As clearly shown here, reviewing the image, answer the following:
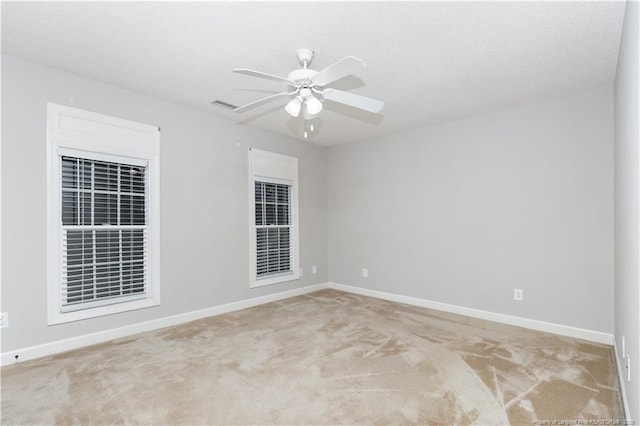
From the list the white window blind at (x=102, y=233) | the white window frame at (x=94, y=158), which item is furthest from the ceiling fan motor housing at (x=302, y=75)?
the white window blind at (x=102, y=233)

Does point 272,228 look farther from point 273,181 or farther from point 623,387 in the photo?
point 623,387

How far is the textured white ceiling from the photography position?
225 centimetres

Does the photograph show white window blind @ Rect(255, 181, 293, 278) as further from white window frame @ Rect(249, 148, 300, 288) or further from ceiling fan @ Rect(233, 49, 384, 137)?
ceiling fan @ Rect(233, 49, 384, 137)

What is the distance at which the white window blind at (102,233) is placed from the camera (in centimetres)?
328

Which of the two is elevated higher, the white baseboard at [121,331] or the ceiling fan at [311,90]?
the ceiling fan at [311,90]

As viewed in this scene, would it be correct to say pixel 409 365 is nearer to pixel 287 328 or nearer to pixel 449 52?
pixel 287 328

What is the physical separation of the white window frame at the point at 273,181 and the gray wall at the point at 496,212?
0.90 meters

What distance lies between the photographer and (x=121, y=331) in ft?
11.7

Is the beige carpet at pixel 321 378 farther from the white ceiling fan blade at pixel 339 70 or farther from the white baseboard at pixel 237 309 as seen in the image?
the white ceiling fan blade at pixel 339 70

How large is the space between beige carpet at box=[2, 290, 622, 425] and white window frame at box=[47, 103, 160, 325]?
39cm

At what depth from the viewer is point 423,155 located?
193 inches

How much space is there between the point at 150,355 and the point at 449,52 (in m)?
3.65

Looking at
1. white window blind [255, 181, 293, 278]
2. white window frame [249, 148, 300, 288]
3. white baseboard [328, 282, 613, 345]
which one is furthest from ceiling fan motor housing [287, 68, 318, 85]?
white baseboard [328, 282, 613, 345]

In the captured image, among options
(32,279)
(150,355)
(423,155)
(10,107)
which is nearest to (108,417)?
(150,355)
